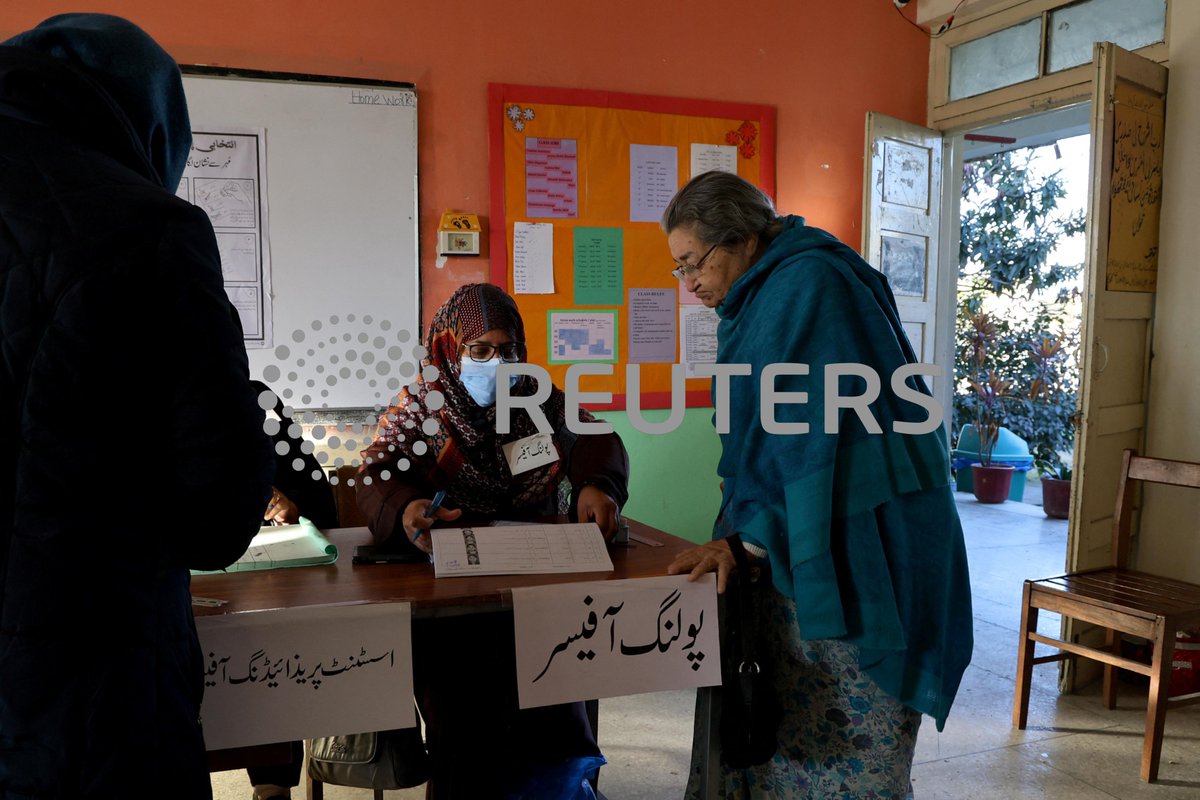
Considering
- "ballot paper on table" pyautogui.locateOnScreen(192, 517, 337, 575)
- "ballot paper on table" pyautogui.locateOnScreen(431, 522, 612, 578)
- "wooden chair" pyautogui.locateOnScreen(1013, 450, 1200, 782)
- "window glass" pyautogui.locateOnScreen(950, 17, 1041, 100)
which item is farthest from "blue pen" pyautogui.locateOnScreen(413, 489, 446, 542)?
"window glass" pyautogui.locateOnScreen(950, 17, 1041, 100)

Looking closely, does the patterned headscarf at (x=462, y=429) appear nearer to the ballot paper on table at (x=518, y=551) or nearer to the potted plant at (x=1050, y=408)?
the ballot paper on table at (x=518, y=551)

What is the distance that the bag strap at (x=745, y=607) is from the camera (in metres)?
1.48

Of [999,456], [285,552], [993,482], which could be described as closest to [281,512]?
[285,552]

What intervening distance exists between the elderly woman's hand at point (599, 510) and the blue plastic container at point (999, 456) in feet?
19.3

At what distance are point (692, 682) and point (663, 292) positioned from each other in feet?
8.02

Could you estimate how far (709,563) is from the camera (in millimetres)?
1482

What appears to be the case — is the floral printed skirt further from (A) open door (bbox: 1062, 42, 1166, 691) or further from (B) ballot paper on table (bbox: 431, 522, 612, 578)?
(A) open door (bbox: 1062, 42, 1166, 691)

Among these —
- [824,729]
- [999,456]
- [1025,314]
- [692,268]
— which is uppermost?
[1025,314]

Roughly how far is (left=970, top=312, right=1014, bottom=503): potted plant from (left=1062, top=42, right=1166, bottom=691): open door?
11.5 ft

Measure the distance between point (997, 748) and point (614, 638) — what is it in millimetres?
1861

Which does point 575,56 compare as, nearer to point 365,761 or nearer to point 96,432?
point 365,761

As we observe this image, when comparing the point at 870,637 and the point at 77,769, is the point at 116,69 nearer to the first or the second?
the point at 77,769

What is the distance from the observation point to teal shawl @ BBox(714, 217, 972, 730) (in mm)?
1385

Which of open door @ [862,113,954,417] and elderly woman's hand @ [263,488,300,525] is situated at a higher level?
open door @ [862,113,954,417]
